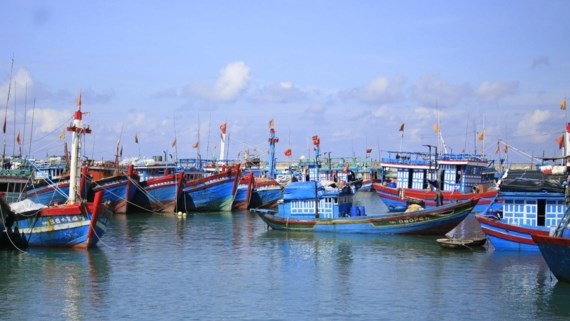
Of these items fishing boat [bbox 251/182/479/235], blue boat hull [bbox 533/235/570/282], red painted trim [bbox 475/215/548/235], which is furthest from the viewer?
fishing boat [bbox 251/182/479/235]

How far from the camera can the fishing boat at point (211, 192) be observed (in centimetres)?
5631

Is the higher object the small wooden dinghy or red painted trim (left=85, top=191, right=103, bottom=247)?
red painted trim (left=85, top=191, right=103, bottom=247)

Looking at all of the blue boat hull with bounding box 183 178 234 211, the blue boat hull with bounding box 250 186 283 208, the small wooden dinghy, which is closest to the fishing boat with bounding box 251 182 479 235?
the small wooden dinghy

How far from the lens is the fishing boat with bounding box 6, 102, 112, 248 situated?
31.2 metres

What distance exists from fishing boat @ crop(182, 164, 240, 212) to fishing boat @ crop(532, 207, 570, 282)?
34053 mm

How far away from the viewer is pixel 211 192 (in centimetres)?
5688

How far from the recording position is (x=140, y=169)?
209 feet

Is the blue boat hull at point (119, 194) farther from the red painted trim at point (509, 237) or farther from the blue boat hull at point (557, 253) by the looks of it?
the blue boat hull at point (557, 253)

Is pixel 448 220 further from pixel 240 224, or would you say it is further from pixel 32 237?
pixel 32 237

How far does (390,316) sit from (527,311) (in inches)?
172

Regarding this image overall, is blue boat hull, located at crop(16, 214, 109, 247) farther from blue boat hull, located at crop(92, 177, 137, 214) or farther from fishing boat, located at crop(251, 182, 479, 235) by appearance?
blue boat hull, located at crop(92, 177, 137, 214)

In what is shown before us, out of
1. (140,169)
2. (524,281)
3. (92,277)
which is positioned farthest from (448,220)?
(140,169)

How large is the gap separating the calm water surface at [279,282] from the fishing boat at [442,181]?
12.4m

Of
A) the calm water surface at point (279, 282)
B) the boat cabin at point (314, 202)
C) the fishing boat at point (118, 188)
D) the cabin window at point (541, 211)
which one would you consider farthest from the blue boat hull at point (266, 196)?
the cabin window at point (541, 211)
